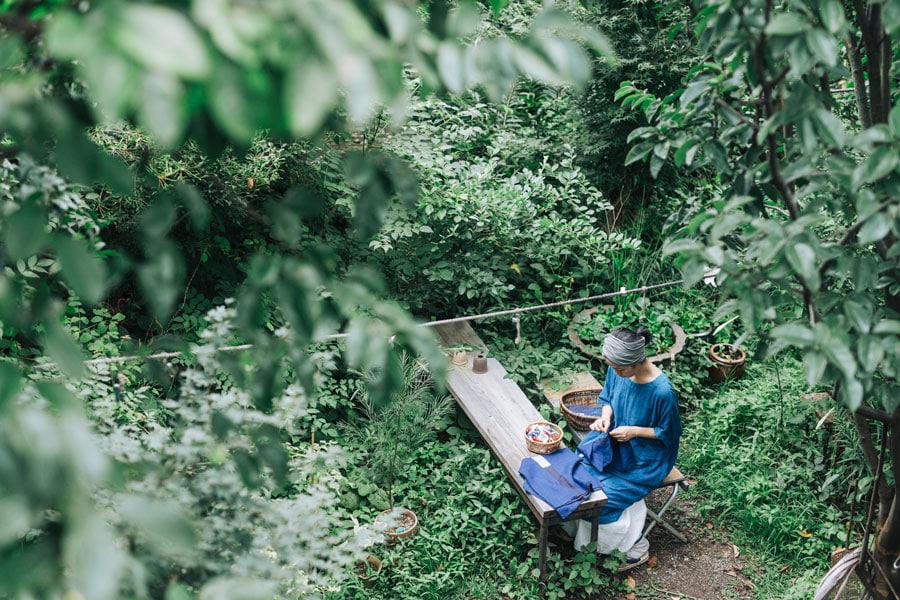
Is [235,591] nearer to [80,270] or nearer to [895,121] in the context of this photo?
[80,270]

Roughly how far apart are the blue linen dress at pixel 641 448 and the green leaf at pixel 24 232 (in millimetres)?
3553

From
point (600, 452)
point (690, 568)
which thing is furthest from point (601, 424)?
point (690, 568)

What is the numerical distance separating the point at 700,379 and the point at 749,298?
13.5 feet

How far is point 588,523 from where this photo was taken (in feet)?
14.0

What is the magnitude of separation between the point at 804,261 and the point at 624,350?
2.32 m

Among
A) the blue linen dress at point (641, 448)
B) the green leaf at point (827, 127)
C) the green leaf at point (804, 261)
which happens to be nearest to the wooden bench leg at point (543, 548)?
the blue linen dress at point (641, 448)

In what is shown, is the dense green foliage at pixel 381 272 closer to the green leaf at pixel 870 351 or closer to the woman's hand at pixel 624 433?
the green leaf at pixel 870 351

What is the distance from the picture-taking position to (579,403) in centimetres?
500

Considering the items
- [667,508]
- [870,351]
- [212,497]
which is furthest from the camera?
[667,508]

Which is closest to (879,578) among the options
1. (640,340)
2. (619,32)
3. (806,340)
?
(640,340)

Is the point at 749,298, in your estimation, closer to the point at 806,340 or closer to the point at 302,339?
the point at 806,340

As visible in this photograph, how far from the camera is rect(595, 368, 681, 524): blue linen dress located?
421cm

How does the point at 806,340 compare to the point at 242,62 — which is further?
the point at 806,340

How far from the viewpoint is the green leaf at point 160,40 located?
0.89 meters
